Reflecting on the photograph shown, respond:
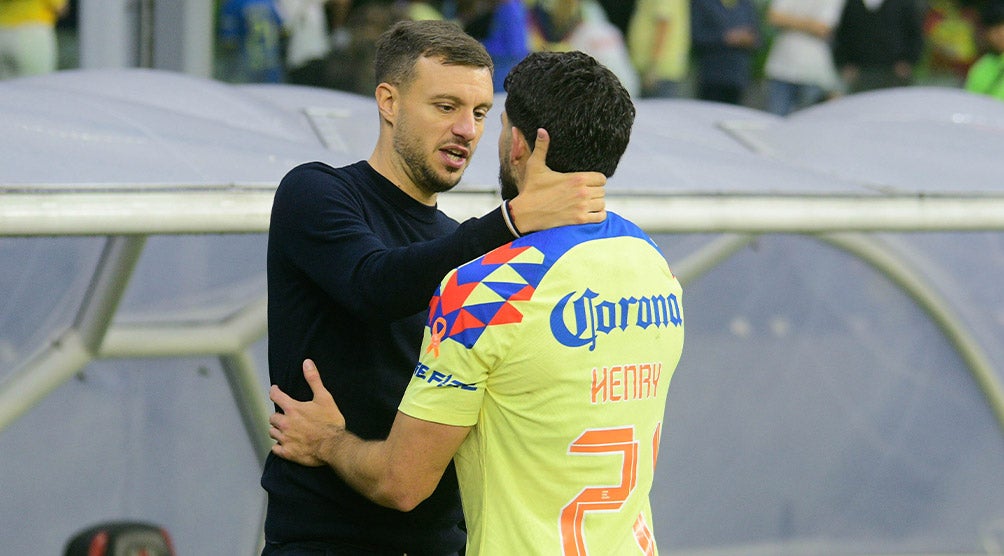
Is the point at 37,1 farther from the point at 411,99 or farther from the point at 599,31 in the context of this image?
the point at 411,99

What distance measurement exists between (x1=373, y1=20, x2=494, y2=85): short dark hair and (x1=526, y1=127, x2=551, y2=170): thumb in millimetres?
381

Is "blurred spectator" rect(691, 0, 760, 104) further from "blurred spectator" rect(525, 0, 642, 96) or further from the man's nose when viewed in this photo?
the man's nose

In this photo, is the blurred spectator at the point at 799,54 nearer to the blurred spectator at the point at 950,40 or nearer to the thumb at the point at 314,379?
the blurred spectator at the point at 950,40

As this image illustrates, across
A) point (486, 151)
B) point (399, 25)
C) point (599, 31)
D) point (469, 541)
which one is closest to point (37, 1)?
point (599, 31)

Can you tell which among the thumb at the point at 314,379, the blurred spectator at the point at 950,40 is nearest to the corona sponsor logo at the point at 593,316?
the thumb at the point at 314,379

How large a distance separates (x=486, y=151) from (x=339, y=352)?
1857 millimetres

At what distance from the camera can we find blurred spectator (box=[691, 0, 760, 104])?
8062mm

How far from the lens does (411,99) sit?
2.50 metres

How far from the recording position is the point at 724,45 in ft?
26.7

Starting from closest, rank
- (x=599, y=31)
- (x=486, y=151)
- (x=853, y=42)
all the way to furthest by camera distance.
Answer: (x=486, y=151) < (x=599, y=31) < (x=853, y=42)

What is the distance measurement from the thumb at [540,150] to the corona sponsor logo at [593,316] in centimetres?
20

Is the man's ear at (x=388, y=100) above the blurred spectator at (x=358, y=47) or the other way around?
above

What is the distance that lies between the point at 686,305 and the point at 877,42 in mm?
2906

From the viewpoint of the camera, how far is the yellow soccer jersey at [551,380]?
2148 millimetres
